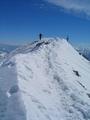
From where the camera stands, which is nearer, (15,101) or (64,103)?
(15,101)

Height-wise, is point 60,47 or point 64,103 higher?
point 60,47

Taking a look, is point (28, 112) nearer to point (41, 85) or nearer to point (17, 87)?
point (17, 87)

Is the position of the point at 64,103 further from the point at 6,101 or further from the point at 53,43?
the point at 53,43

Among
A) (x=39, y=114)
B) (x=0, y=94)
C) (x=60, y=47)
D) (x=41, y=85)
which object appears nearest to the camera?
(x=39, y=114)

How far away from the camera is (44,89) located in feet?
52.8

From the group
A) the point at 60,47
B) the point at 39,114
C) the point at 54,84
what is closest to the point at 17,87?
the point at 39,114

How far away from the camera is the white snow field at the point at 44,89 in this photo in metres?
12.8

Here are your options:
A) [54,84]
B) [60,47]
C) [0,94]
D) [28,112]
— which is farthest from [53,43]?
[28,112]

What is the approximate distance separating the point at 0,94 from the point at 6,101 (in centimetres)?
107

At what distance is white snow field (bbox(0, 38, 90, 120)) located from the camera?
12.8 metres

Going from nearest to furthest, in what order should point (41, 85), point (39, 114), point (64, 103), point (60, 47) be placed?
point (39, 114), point (64, 103), point (41, 85), point (60, 47)

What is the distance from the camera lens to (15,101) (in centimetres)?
1304

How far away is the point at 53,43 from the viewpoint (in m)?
24.8

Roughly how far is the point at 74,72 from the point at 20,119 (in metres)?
9.47
